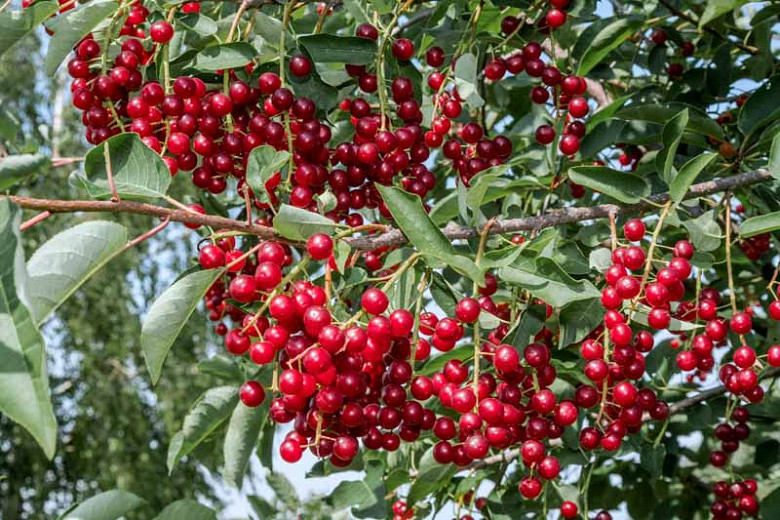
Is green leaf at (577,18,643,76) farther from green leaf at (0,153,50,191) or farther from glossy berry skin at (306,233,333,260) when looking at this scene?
green leaf at (0,153,50,191)

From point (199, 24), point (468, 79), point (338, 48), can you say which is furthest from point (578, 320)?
point (199, 24)

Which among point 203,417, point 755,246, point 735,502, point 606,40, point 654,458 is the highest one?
point 606,40

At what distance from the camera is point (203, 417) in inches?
57.1

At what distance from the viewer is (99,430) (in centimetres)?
719

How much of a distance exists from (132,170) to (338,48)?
0.41 metres

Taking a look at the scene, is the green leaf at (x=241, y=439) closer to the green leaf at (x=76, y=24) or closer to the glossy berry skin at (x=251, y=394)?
the glossy berry skin at (x=251, y=394)

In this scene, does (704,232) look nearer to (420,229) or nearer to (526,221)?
(526,221)

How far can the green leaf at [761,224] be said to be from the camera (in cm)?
110

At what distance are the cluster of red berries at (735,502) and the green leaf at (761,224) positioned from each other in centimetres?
86

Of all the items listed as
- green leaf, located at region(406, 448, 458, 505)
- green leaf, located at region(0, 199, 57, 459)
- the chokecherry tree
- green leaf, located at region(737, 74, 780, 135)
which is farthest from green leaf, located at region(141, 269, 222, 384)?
green leaf, located at region(737, 74, 780, 135)

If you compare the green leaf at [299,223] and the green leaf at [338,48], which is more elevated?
the green leaf at [338,48]

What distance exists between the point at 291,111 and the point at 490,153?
0.36m

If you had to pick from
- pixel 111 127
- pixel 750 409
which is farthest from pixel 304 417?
pixel 750 409

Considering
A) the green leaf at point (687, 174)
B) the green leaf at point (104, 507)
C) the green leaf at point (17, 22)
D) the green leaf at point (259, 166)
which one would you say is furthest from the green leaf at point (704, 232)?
the green leaf at point (17, 22)
